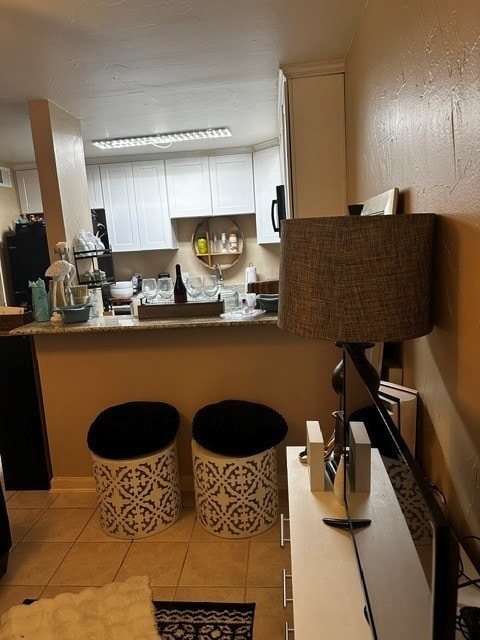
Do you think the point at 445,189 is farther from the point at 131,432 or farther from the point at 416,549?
the point at 131,432

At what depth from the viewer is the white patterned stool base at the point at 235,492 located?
2.13 m

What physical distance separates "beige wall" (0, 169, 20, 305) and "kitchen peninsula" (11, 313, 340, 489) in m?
2.80

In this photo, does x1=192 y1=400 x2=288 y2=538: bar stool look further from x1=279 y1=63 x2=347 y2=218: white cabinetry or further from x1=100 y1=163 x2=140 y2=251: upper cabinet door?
x1=100 y1=163 x2=140 y2=251: upper cabinet door

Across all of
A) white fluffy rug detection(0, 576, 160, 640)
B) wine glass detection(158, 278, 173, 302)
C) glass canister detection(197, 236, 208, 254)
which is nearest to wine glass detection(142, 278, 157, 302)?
wine glass detection(158, 278, 173, 302)

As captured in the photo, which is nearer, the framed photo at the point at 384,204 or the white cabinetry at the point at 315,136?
the framed photo at the point at 384,204

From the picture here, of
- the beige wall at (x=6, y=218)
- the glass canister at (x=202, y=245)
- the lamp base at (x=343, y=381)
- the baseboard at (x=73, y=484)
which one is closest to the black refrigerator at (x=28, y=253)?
the beige wall at (x=6, y=218)

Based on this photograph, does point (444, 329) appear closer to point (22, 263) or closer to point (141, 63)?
point (141, 63)

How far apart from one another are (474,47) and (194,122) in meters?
3.12

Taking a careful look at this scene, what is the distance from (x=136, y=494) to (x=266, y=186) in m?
3.54

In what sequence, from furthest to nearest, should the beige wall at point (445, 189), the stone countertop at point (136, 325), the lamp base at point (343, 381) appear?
1. the stone countertop at point (136, 325)
2. the lamp base at point (343, 381)
3. the beige wall at point (445, 189)

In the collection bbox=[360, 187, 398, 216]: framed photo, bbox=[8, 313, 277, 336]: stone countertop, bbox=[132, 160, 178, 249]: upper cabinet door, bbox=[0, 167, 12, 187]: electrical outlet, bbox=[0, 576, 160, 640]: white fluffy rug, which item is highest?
bbox=[0, 167, 12, 187]: electrical outlet

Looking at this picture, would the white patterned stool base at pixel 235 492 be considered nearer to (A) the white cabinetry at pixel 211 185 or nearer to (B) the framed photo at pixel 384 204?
(B) the framed photo at pixel 384 204

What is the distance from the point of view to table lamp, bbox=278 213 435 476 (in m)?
1.02

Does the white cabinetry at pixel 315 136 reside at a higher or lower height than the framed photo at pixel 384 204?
higher
